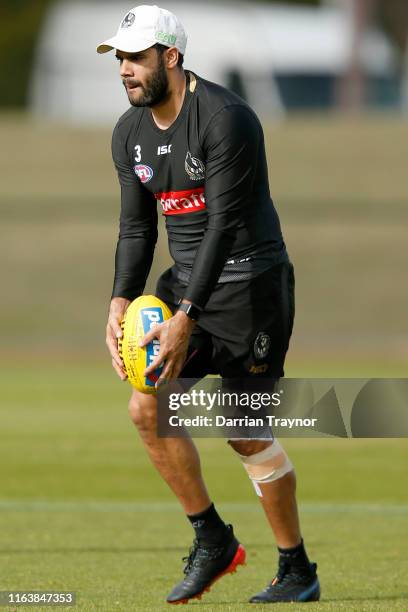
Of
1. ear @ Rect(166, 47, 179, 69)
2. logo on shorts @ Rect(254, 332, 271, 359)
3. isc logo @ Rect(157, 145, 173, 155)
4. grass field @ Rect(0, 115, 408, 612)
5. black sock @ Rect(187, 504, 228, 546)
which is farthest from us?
grass field @ Rect(0, 115, 408, 612)

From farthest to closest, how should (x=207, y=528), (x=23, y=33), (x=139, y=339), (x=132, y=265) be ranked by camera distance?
(x=23, y=33)
(x=132, y=265)
(x=207, y=528)
(x=139, y=339)

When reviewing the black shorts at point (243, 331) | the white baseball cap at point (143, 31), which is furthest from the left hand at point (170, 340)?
the white baseball cap at point (143, 31)

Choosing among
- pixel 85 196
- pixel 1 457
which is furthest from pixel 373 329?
pixel 1 457

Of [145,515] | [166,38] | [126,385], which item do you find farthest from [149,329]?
[126,385]

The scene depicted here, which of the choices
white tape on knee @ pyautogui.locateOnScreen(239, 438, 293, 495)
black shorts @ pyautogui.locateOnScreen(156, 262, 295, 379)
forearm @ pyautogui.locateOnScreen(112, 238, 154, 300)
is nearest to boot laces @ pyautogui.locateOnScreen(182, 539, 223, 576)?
white tape on knee @ pyautogui.locateOnScreen(239, 438, 293, 495)

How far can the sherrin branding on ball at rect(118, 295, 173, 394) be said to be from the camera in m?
6.63

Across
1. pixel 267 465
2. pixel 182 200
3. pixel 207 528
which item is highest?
pixel 182 200

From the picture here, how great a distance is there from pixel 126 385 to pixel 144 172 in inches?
629

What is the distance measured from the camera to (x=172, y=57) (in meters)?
6.79

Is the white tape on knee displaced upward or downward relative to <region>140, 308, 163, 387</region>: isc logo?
downward

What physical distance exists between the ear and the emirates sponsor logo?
0.60 metres

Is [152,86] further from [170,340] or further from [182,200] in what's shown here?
[170,340]

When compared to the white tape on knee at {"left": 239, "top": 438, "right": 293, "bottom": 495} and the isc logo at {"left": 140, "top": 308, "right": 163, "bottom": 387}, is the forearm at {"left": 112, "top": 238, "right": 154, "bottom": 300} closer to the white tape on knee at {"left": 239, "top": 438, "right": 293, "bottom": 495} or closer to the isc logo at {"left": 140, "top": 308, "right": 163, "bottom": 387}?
the isc logo at {"left": 140, "top": 308, "right": 163, "bottom": 387}

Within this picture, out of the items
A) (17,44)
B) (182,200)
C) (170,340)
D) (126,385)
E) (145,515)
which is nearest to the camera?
(170,340)
